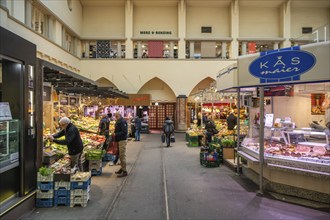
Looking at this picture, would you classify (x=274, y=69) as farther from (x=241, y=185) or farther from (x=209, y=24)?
(x=209, y=24)

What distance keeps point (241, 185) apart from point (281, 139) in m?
1.53

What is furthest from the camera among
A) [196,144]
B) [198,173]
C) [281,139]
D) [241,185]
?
[196,144]

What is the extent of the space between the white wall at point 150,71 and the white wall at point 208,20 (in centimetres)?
234

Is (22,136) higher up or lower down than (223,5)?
lower down

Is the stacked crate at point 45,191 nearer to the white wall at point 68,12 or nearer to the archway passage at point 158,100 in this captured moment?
the white wall at point 68,12

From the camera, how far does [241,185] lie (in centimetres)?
556

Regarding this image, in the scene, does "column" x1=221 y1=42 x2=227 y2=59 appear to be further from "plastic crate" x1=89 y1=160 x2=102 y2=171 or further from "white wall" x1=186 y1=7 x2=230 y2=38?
"plastic crate" x1=89 y1=160 x2=102 y2=171

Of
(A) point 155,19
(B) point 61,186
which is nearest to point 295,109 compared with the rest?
(B) point 61,186

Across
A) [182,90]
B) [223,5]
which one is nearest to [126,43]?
[182,90]

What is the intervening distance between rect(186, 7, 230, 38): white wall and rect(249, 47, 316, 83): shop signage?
49.8 feet

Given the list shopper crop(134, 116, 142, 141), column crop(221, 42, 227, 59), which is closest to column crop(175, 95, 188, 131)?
column crop(221, 42, 227, 59)

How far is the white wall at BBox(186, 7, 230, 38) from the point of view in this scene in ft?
63.4

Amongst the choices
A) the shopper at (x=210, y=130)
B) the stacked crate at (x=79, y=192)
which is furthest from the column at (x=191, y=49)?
the stacked crate at (x=79, y=192)

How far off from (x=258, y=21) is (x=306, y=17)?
3.77m
